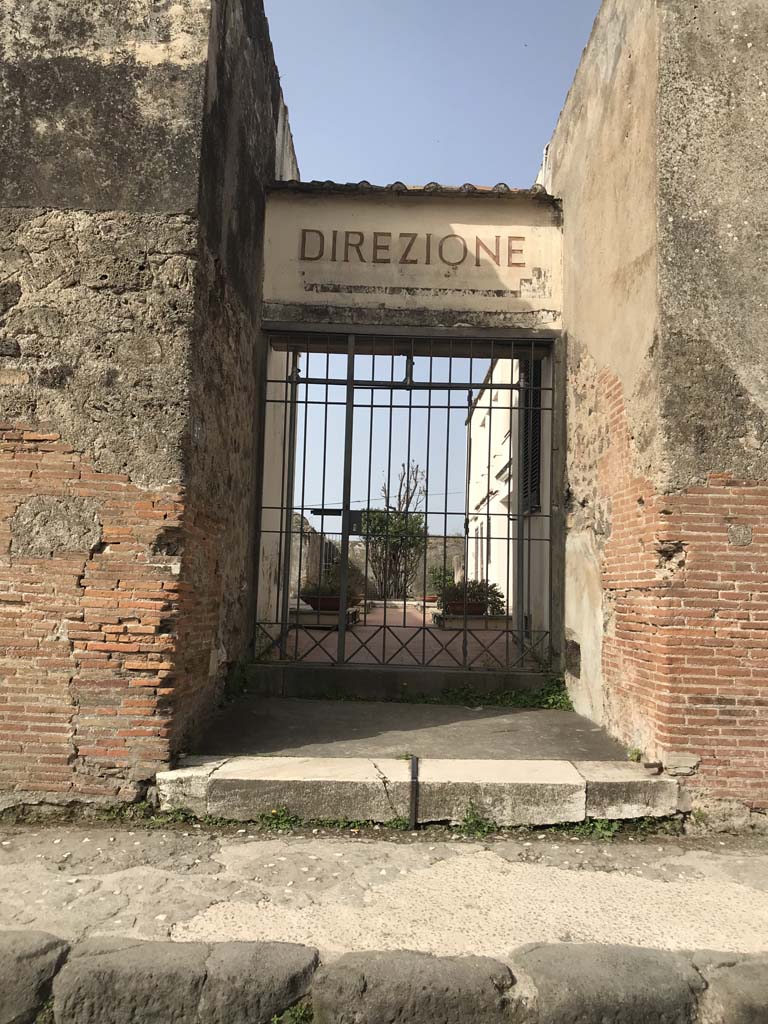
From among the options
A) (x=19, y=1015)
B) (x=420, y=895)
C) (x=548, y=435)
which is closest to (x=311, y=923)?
(x=420, y=895)

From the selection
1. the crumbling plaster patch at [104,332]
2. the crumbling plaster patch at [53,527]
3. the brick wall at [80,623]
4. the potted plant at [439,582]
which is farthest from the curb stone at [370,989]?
the potted plant at [439,582]

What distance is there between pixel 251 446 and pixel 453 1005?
466 cm

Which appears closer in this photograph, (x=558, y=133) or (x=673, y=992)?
(x=673, y=992)

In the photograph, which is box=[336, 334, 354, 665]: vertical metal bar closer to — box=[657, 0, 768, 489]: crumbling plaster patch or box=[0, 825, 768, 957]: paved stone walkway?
box=[0, 825, 768, 957]: paved stone walkway

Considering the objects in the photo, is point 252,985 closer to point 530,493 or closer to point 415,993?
point 415,993

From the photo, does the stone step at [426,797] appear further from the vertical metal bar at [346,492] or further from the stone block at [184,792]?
the vertical metal bar at [346,492]

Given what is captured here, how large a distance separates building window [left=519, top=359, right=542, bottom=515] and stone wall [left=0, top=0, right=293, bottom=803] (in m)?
3.21

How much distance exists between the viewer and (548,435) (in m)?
6.72

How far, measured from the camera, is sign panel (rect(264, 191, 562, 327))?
21.0 feet

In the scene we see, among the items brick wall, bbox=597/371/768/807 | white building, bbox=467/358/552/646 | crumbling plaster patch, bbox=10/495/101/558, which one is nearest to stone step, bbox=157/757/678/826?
brick wall, bbox=597/371/768/807

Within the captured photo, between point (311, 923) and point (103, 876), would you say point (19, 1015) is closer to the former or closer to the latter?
point (103, 876)

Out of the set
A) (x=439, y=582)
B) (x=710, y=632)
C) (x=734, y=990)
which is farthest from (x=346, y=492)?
(x=439, y=582)

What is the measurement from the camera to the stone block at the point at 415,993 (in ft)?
8.11

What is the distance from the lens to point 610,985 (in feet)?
8.25
